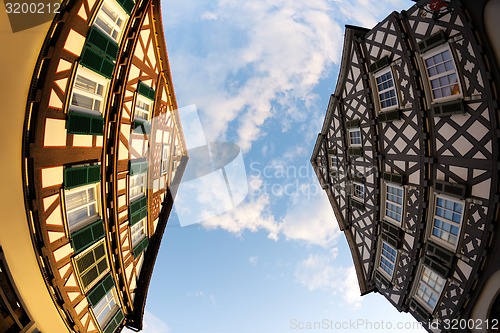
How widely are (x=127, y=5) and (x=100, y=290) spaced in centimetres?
1301

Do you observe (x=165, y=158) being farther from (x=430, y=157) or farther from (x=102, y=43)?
(x=430, y=157)

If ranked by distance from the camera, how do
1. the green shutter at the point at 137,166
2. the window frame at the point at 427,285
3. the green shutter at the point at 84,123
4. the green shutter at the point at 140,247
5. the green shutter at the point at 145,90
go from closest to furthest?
the green shutter at the point at 84,123
the window frame at the point at 427,285
the green shutter at the point at 137,166
the green shutter at the point at 145,90
the green shutter at the point at 140,247

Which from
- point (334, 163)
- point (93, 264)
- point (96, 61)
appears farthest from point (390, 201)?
point (96, 61)

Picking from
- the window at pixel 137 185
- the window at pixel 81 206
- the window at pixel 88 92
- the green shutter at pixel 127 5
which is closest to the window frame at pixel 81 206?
the window at pixel 81 206

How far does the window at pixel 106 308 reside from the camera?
10.6 metres

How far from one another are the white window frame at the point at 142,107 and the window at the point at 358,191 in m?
14.5

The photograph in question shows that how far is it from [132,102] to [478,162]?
1532 centimetres

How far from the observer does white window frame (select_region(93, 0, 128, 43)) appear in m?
9.17

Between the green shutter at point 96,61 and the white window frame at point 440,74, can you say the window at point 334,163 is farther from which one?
the green shutter at point 96,61

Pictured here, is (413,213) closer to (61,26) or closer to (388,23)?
(388,23)

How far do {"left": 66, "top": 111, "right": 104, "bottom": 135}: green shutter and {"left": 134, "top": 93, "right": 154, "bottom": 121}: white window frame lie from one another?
2.87 m

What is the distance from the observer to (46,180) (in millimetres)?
7617

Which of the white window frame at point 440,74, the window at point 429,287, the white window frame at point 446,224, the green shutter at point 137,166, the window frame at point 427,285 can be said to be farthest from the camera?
the green shutter at point 137,166

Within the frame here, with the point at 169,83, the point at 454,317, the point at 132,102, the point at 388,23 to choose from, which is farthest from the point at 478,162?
the point at 169,83
